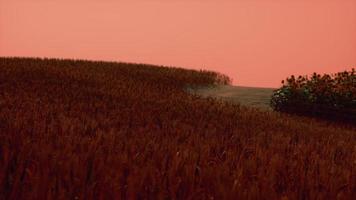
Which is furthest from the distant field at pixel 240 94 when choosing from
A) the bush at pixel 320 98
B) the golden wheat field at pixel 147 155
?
the golden wheat field at pixel 147 155

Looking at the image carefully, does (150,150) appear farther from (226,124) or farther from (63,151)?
(226,124)

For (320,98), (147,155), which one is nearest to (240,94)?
(320,98)

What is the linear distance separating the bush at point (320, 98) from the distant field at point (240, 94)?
0.52 metres

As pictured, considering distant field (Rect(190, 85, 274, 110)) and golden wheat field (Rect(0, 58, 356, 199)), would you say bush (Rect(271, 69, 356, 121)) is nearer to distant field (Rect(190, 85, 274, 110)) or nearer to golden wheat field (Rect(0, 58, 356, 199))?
distant field (Rect(190, 85, 274, 110))

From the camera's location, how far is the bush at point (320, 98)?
13203mm

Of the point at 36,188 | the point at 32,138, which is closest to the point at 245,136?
the point at 32,138

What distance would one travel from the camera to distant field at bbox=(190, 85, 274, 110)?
14.1 meters

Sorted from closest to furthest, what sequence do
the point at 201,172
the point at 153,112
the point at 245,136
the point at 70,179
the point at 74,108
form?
the point at 70,179 < the point at 201,172 < the point at 245,136 < the point at 74,108 < the point at 153,112

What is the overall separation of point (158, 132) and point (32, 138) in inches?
61.5

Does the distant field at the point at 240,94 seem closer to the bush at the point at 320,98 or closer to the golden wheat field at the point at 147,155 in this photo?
the bush at the point at 320,98

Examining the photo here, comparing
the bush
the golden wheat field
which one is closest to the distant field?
the bush

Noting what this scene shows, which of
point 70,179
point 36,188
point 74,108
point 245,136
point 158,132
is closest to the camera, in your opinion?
point 36,188

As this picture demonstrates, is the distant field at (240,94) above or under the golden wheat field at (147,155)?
above

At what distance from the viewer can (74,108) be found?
7.35 metres
